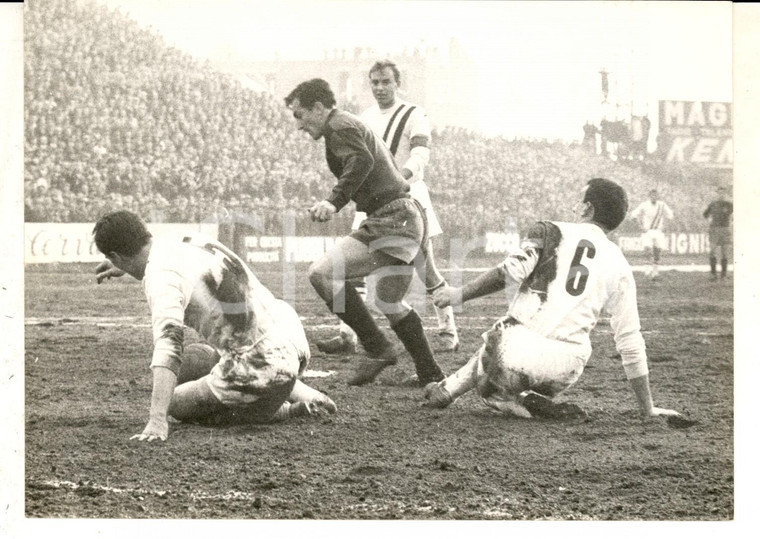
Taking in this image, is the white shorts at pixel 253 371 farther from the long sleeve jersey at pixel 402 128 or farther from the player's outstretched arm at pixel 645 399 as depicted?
the player's outstretched arm at pixel 645 399

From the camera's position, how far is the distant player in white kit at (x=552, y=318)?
461cm

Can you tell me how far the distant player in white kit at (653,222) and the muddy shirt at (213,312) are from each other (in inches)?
80.8

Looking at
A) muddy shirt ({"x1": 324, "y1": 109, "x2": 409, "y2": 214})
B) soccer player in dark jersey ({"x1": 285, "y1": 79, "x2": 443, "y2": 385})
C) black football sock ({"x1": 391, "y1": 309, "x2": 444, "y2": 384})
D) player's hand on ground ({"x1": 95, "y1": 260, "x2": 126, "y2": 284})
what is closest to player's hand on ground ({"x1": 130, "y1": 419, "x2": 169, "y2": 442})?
player's hand on ground ({"x1": 95, "y1": 260, "x2": 126, "y2": 284})

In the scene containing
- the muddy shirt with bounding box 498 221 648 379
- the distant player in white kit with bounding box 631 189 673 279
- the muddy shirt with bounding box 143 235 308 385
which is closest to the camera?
the muddy shirt with bounding box 143 235 308 385

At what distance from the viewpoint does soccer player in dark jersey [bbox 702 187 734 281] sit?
15.7 ft

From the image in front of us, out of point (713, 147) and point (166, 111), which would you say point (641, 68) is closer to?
point (713, 147)

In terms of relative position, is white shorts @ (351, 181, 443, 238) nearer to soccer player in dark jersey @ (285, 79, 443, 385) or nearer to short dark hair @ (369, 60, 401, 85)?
soccer player in dark jersey @ (285, 79, 443, 385)

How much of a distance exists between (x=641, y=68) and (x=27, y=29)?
3.50m

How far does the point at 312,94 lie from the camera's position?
4723 millimetres

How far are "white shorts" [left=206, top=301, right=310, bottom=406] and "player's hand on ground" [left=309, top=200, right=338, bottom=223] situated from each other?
2.18 feet

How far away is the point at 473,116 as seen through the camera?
192 inches

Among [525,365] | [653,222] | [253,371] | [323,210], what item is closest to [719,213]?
[653,222]
